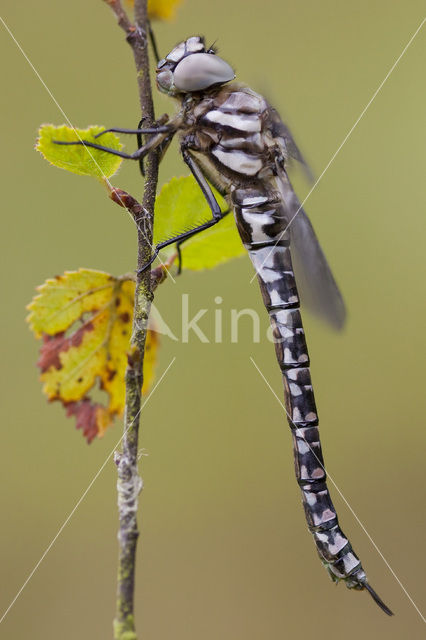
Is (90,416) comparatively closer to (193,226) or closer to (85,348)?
(85,348)

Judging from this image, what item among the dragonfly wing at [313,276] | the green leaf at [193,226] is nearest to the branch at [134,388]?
the green leaf at [193,226]

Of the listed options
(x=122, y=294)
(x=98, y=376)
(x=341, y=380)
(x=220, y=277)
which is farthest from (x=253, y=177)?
(x=341, y=380)

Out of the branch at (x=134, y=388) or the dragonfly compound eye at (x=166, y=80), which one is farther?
the dragonfly compound eye at (x=166, y=80)

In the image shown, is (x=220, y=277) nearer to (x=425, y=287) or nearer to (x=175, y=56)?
(x=425, y=287)

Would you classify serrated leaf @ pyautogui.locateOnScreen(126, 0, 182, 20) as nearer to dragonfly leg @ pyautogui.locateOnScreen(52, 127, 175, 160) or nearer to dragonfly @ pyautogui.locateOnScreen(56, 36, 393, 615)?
dragonfly @ pyautogui.locateOnScreen(56, 36, 393, 615)

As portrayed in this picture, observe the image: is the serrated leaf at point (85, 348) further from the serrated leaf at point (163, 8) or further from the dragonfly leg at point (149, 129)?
the serrated leaf at point (163, 8)
